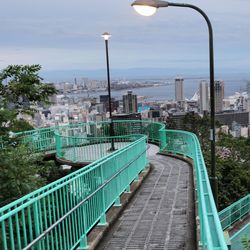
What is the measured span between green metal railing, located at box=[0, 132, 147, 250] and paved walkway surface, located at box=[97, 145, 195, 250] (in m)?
→ 0.52

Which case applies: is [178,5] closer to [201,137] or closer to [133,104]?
[201,137]

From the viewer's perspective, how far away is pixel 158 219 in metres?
8.09

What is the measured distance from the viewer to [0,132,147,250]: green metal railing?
165 inches

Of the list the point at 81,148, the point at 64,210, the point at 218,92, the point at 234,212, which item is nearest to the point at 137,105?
the point at 218,92

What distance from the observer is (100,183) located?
23.7 feet

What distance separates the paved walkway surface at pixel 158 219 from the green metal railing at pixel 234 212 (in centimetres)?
704

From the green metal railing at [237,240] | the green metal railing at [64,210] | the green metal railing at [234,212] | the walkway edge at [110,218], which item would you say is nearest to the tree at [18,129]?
the green metal railing at [64,210]

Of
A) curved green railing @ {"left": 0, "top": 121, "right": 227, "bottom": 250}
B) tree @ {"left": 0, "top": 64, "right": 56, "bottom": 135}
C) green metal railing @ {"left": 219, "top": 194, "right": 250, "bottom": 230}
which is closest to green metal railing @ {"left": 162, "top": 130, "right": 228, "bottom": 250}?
curved green railing @ {"left": 0, "top": 121, "right": 227, "bottom": 250}

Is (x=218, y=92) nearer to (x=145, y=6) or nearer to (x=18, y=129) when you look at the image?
(x=18, y=129)

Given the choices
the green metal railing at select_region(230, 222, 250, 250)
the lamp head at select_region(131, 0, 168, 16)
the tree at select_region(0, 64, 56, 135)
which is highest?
the lamp head at select_region(131, 0, 168, 16)

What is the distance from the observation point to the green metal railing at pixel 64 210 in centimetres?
419

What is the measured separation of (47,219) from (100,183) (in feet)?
7.22

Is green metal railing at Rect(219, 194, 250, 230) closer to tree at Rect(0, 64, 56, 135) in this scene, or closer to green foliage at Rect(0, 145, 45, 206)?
tree at Rect(0, 64, 56, 135)

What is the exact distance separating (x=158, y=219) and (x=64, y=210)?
3108 mm
